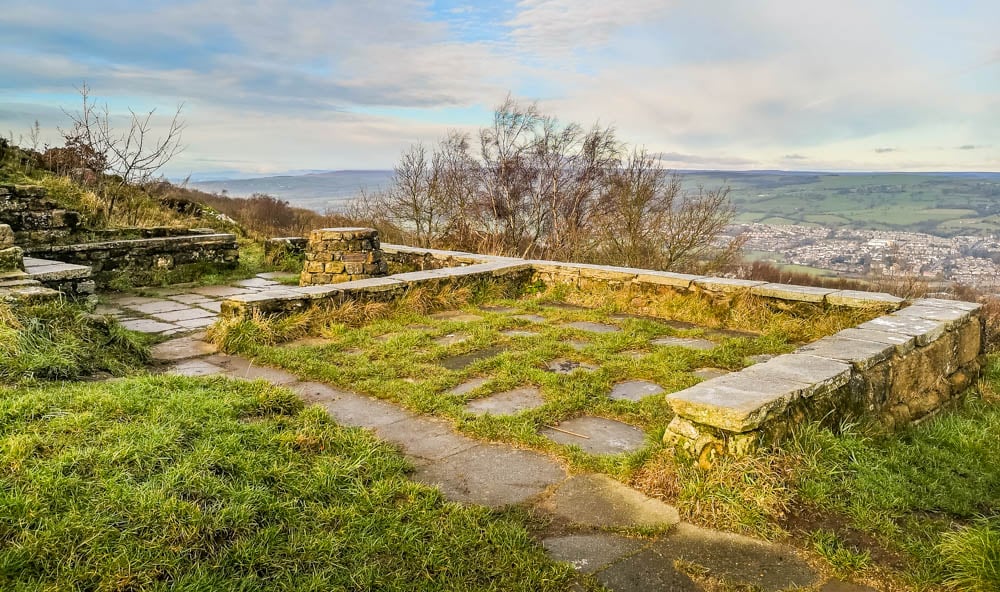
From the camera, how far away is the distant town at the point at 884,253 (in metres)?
17.9

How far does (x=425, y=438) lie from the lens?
328 cm

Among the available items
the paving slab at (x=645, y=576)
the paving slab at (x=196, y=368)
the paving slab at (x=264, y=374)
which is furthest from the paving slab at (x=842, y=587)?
the paving slab at (x=196, y=368)

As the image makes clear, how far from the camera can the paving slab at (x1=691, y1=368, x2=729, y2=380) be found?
4312 mm

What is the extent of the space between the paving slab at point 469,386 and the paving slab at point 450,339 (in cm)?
85

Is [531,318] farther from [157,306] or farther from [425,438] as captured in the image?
[157,306]

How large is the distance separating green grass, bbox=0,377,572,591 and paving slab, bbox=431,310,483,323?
3197 mm

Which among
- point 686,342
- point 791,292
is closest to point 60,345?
point 686,342

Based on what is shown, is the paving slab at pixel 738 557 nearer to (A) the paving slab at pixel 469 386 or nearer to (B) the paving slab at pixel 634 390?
(B) the paving slab at pixel 634 390

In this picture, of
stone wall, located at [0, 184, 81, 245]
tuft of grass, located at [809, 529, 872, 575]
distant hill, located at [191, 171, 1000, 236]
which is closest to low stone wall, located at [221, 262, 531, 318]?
tuft of grass, located at [809, 529, 872, 575]

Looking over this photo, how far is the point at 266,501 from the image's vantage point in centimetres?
229

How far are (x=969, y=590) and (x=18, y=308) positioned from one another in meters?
5.71

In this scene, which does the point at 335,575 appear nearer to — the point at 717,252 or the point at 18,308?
the point at 18,308

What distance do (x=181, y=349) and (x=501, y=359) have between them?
9.42 feet

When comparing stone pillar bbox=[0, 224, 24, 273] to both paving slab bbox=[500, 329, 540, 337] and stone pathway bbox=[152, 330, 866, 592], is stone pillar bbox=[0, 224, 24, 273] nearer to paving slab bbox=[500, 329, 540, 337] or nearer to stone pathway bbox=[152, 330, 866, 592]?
stone pathway bbox=[152, 330, 866, 592]
